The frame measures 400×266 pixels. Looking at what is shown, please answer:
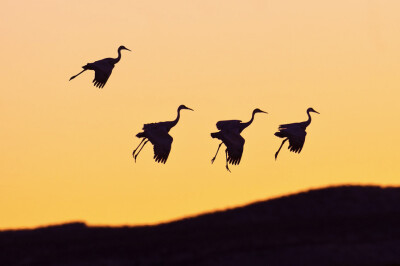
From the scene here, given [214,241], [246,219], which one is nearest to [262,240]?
[214,241]

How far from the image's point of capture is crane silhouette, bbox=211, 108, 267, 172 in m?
72.1

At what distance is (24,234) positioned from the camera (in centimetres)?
12225

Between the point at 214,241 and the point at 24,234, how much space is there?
17.8m

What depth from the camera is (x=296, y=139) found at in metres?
73.2

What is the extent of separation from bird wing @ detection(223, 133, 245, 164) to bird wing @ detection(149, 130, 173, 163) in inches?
121

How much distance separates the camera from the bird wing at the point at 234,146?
236 feet

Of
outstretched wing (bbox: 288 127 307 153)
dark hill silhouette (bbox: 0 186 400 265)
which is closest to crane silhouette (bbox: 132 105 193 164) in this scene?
outstretched wing (bbox: 288 127 307 153)

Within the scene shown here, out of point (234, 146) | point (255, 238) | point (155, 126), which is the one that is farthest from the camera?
point (255, 238)

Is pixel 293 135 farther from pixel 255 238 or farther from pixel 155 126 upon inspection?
pixel 255 238

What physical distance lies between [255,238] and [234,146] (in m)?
39.8

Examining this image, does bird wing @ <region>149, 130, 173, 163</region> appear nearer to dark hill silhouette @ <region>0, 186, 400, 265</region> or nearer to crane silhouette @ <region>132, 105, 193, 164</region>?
crane silhouette @ <region>132, 105, 193, 164</region>

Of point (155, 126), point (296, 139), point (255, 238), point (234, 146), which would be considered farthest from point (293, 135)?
point (255, 238)

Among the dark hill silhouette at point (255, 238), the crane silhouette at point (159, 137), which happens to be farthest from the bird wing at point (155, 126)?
the dark hill silhouette at point (255, 238)

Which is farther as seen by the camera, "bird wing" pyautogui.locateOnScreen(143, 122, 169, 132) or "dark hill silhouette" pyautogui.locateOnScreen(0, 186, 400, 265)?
"dark hill silhouette" pyautogui.locateOnScreen(0, 186, 400, 265)
